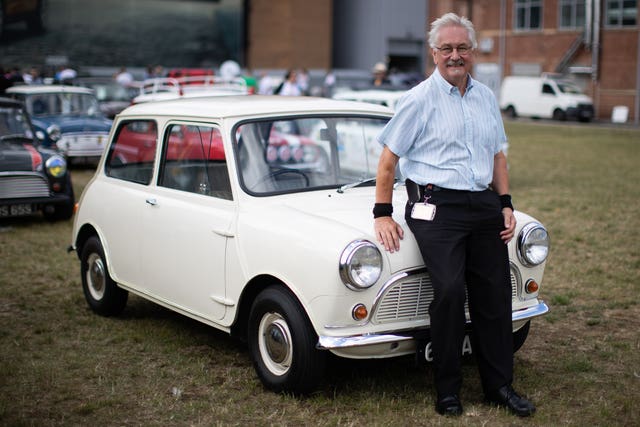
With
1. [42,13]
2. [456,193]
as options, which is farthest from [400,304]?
[42,13]

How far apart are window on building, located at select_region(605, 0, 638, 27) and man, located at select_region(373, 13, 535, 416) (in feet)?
129

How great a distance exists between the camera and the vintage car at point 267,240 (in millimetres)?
4262

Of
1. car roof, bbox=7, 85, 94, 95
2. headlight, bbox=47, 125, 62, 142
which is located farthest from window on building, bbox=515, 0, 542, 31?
headlight, bbox=47, 125, 62, 142

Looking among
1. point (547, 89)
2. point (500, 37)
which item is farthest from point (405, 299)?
point (500, 37)

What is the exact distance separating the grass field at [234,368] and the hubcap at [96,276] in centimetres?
18

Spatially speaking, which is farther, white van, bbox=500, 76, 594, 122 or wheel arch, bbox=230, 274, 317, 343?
white van, bbox=500, 76, 594, 122

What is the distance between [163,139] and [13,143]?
20.1ft

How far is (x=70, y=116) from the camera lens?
16234 mm

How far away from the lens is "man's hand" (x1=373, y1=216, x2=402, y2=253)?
4250 millimetres

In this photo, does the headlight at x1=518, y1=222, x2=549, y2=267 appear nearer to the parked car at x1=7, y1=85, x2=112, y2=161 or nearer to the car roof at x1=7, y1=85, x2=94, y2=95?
the parked car at x1=7, y1=85, x2=112, y2=161

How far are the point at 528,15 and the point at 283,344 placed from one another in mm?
44015

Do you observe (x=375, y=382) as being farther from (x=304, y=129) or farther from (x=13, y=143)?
(x=13, y=143)

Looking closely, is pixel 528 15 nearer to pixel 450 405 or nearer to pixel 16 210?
pixel 16 210

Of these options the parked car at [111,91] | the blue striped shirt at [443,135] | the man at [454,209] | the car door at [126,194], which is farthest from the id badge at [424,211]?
the parked car at [111,91]
